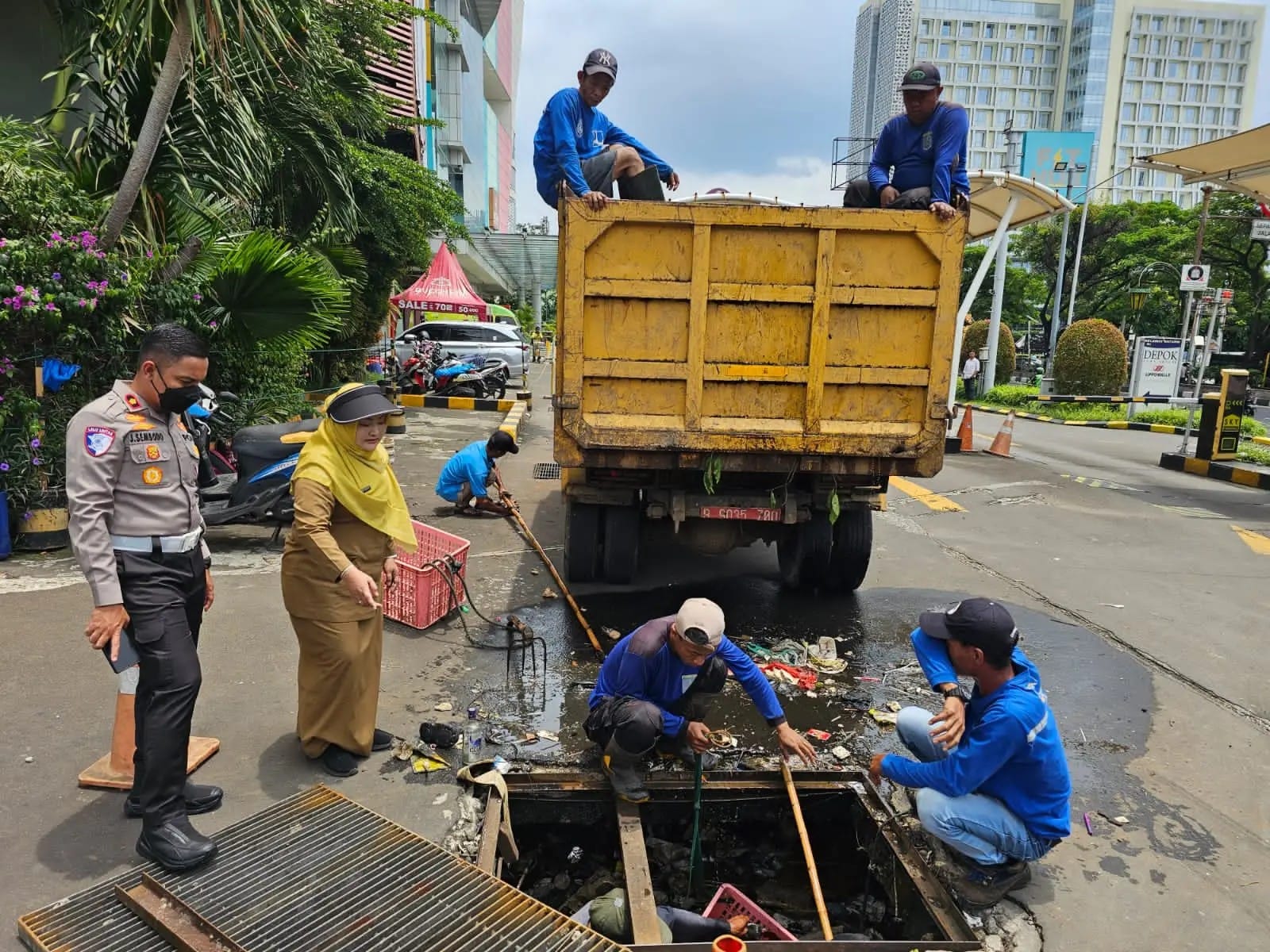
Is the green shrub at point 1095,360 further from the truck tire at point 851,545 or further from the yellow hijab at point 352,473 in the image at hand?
the yellow hijab at point 352,473

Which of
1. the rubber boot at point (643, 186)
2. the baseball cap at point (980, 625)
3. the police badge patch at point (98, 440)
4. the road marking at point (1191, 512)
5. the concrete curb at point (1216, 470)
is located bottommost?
the road marking at point (1191, 512)

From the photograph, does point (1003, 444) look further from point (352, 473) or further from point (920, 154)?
point (352, 473)

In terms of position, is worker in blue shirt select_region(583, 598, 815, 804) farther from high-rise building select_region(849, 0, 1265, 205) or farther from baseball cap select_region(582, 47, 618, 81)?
high-rise building select_region(849, 0, 1265, 205)

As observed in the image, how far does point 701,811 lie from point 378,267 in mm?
12790

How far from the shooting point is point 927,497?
938 centimetres

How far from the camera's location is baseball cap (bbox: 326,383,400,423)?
9.89ft

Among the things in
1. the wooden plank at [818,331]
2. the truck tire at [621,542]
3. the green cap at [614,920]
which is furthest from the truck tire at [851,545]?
the green cap at [614,920]

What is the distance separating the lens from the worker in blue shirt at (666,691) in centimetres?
303

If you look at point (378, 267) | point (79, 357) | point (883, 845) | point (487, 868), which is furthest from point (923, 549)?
point (378, 267)

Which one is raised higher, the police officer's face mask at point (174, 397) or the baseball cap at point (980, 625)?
the police officer's face mask at point (174, 397)

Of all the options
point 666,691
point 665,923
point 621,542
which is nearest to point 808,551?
point 621,542

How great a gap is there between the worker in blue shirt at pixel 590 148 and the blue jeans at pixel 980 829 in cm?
361

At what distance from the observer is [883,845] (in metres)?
3.05

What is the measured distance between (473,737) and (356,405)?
1608 millimetres
